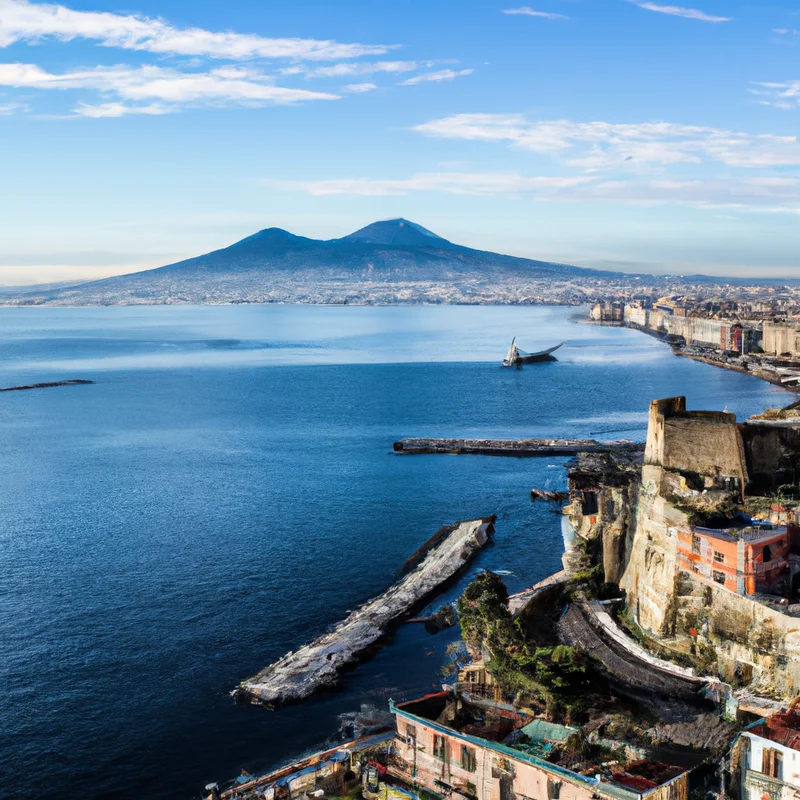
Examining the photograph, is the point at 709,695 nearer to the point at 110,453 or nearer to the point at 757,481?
the point at 757,481

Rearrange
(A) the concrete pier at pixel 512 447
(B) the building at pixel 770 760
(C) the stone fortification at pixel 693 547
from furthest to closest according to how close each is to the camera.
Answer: (A) the concrete pier at pixel 512 447 → (C) the stone fortification at pixel 693 547 → (B) the building at pixel 770 760

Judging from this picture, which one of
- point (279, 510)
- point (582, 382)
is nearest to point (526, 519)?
point (279, 510)

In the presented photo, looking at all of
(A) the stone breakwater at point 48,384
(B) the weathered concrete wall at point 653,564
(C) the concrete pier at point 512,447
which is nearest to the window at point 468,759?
(B) the weathered concrete wall at point 653,564

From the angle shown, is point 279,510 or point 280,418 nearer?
point 279,510

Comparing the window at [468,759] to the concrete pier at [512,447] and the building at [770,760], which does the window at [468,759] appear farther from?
the concrete pier at [512,447]

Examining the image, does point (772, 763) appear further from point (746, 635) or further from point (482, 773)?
point (746, 635)

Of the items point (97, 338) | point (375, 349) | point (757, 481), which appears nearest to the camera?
point (757, 481)

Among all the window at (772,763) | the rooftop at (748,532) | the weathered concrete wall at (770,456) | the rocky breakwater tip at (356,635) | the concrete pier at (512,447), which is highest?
the weathered concrete wall at (770,456)
